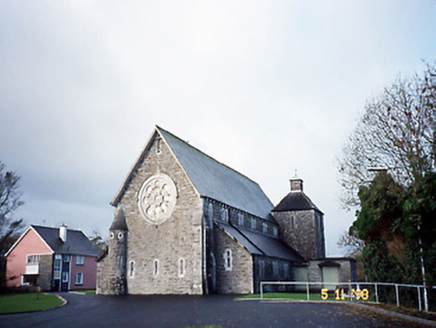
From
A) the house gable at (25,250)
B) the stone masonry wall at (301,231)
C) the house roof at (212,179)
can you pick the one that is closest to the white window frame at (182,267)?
the house roof at (212,179)

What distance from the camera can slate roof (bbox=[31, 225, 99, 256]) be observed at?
52906 millimetres

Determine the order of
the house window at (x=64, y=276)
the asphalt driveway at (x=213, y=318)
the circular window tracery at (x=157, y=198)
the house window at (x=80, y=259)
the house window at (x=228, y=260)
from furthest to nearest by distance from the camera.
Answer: the house window at (x=80, y=259), the house window at (x=64, y=276), the circular window tracery at (x=157, y=198), the house window at (x=228, y=260), the asphalt driveway at (x=213, y=318)

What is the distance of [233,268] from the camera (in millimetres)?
33156

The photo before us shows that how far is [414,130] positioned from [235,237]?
1716 centimetres

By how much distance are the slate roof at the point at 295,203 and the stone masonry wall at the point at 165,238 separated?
20.7 metres

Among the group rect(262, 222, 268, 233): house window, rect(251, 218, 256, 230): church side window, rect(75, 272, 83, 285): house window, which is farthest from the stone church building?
rect(75, 272, 83, 285): house window

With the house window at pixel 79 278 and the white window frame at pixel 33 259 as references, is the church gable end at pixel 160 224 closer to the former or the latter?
the white window frame at pixel 33 259

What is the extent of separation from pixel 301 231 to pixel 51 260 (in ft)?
93.1

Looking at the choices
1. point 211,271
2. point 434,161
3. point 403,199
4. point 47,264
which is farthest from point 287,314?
point 47,264

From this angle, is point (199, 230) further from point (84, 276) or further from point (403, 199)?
point (84, 276)

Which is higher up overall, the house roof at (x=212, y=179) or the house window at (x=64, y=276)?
the house roof at (x=212, y=179)

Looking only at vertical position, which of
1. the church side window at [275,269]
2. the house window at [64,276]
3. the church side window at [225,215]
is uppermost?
the church side window at [225,215]

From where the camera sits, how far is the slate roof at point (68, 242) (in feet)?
174

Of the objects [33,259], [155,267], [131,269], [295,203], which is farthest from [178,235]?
[33,259]
